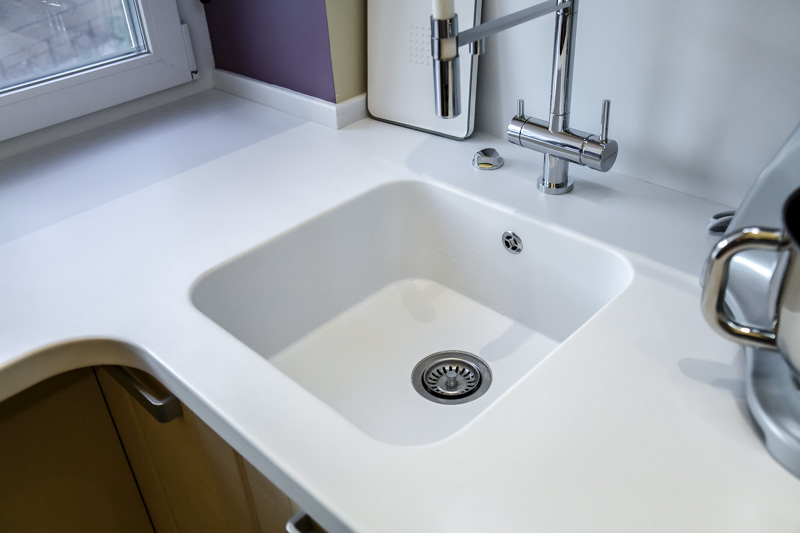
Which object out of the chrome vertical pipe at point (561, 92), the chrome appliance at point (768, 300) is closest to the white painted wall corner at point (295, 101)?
the chrome vertical pipe at point (561, 92)

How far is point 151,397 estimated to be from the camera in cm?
77

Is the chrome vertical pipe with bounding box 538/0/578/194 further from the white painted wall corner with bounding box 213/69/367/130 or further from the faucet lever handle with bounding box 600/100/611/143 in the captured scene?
the white painted wall corner with bounding box 213/69/367/130

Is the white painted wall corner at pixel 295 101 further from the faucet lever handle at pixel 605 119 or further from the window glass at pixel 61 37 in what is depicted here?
the faucet lever handle at pixel 605 119

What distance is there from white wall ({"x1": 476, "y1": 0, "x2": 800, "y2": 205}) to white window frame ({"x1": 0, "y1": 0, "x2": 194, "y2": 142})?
24.8 inches

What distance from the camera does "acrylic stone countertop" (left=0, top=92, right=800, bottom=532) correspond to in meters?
0.54

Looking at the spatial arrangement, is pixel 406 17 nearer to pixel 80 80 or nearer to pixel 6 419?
pixel 80 80

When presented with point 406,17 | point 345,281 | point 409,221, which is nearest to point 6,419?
point 345,281

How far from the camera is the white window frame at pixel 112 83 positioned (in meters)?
1.17

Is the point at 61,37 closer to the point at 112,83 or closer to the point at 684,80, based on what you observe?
the point at 112,83

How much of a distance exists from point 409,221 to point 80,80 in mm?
657

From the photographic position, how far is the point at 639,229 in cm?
86

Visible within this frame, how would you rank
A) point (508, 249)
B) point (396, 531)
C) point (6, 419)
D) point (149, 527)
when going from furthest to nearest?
point (149, 527) → point (508, 249) → point (6, 419) → point (396, 531)

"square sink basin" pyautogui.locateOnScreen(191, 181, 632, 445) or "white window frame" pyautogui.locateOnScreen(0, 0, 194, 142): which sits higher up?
"white window frame" pyautogui.locateOnScreen(0, 0, 194, 142)

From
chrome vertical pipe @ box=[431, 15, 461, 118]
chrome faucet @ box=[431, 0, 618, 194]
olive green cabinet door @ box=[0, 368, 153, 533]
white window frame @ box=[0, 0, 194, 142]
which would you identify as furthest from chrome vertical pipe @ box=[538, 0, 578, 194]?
white window frame @ box=[0, 0, 194, 142]
